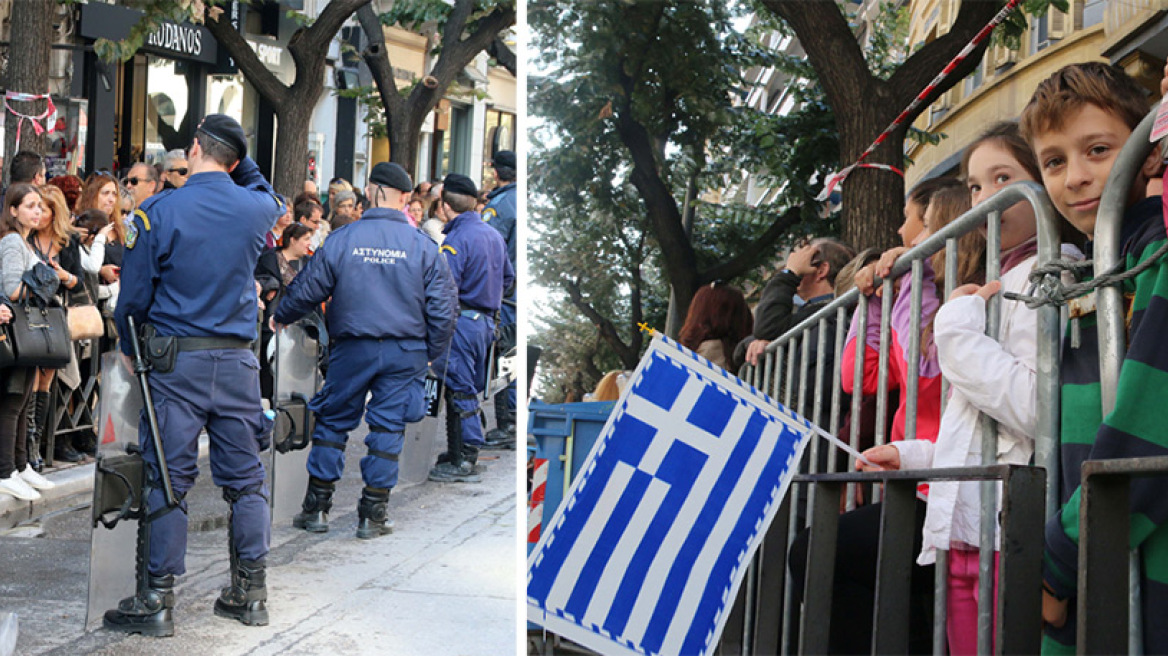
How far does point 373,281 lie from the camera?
616 centimetres

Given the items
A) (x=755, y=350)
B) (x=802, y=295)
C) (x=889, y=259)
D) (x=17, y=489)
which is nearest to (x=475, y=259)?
(x=17, y=489)

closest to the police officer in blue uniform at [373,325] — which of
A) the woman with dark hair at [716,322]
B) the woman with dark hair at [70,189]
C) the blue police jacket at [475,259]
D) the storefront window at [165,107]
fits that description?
the blue police jacket at [475,259]

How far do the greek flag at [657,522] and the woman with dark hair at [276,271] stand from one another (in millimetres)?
5215

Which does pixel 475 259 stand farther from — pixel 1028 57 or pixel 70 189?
pixel 1028 57

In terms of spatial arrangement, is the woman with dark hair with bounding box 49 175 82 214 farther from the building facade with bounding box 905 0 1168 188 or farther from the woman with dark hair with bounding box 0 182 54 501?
the building facade with bounding box 905 0 1168 188

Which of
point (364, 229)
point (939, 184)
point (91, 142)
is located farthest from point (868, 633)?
point (91, 142)

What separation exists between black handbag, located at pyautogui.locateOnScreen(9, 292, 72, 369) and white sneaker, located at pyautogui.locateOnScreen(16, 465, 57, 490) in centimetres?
54

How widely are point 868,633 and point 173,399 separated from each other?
101 inches

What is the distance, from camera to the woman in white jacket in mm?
2205

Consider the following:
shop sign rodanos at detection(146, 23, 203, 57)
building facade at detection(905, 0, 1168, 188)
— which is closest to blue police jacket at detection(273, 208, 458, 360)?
building facade at detection(905, 0, 1168, 188)

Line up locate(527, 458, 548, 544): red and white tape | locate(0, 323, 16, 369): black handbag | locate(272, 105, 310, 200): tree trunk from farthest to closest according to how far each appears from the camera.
Result: locate(272, 105, 310, 200): tree trunk, locate(0, 323, 16, 369): black handbag, locate(527, 458, 548, 544): red and white tape

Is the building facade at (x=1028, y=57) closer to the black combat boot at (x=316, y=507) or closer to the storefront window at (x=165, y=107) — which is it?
the black combat boot at (x=316, y=507)

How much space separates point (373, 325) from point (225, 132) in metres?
1.60

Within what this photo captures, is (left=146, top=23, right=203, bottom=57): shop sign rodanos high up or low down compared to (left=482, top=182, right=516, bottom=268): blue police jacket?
up
